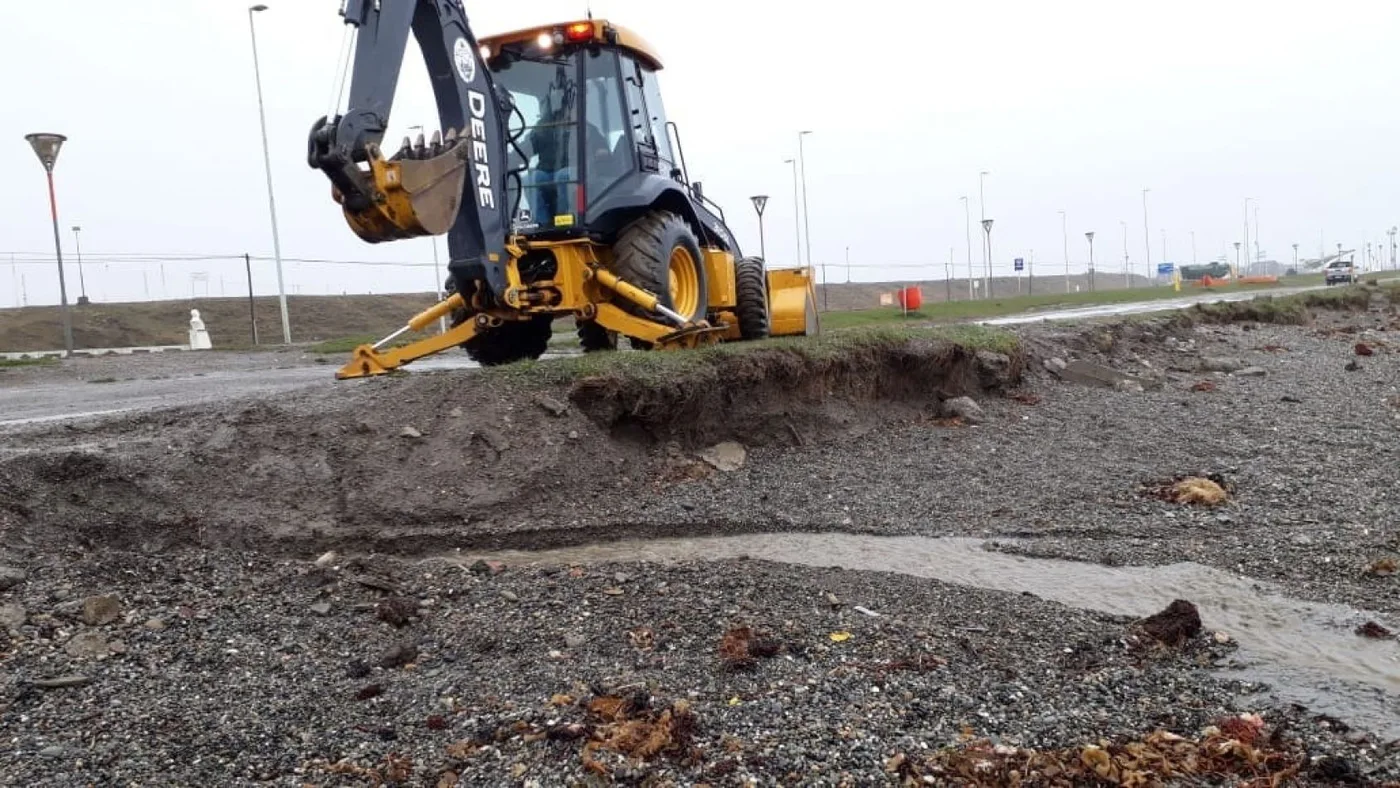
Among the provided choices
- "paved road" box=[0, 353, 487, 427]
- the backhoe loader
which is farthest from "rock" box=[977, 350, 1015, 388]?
"paved road" box=[0, 353, 487, 427]

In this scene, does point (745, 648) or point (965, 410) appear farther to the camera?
point (965, 410)

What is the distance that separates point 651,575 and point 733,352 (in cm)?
356

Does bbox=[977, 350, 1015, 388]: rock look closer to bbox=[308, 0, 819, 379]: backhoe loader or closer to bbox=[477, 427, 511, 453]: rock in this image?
bbox=[308, 0, 819, 379]: backhoe loader

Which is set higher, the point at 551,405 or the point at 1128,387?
the point at 551,405

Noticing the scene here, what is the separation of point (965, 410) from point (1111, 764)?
663 cm

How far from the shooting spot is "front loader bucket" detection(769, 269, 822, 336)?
35.4 feet

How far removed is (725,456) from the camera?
774cm

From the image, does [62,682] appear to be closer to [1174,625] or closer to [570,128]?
[1174,625]

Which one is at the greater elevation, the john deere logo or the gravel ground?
the john deere logo

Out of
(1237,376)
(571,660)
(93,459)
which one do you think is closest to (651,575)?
(571,660)

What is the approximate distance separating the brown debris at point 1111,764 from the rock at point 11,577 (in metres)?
3.93

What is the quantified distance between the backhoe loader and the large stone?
14.0 feet

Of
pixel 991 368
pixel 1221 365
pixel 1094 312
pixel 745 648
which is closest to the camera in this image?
pixel 745 648

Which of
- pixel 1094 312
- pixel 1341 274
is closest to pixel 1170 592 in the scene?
pixel 1094 312
